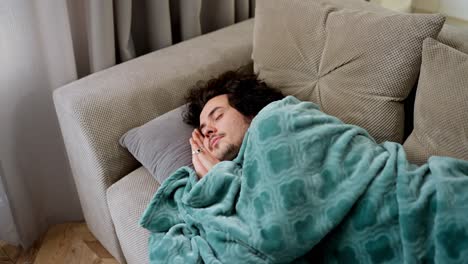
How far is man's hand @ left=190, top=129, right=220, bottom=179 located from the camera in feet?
4.00

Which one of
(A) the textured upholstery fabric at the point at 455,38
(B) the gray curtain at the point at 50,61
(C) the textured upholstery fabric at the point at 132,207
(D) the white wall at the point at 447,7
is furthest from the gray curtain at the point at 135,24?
(A) the textured upholstery fabric at the point at 455,38

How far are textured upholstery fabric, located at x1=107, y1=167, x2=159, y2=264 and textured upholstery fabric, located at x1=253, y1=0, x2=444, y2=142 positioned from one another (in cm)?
48

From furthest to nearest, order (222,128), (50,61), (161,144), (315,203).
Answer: (50,61), (161,144), (222,128), (315,203)

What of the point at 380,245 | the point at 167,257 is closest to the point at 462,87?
the point at 380,245

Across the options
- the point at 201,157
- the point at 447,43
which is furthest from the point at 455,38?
the point at 201,157

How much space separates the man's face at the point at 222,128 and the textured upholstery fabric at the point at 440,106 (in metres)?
0.43

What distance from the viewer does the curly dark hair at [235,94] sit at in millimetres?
1283

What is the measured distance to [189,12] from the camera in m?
1.71

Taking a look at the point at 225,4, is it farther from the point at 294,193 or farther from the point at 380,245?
the point at 380,245

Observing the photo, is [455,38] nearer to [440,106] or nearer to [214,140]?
[440,106]

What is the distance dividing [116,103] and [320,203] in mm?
693

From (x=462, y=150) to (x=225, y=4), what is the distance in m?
1.05

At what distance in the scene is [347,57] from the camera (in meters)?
1.27

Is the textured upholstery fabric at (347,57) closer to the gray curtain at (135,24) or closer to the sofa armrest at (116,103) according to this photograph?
the sofa armrest at (116,103)
